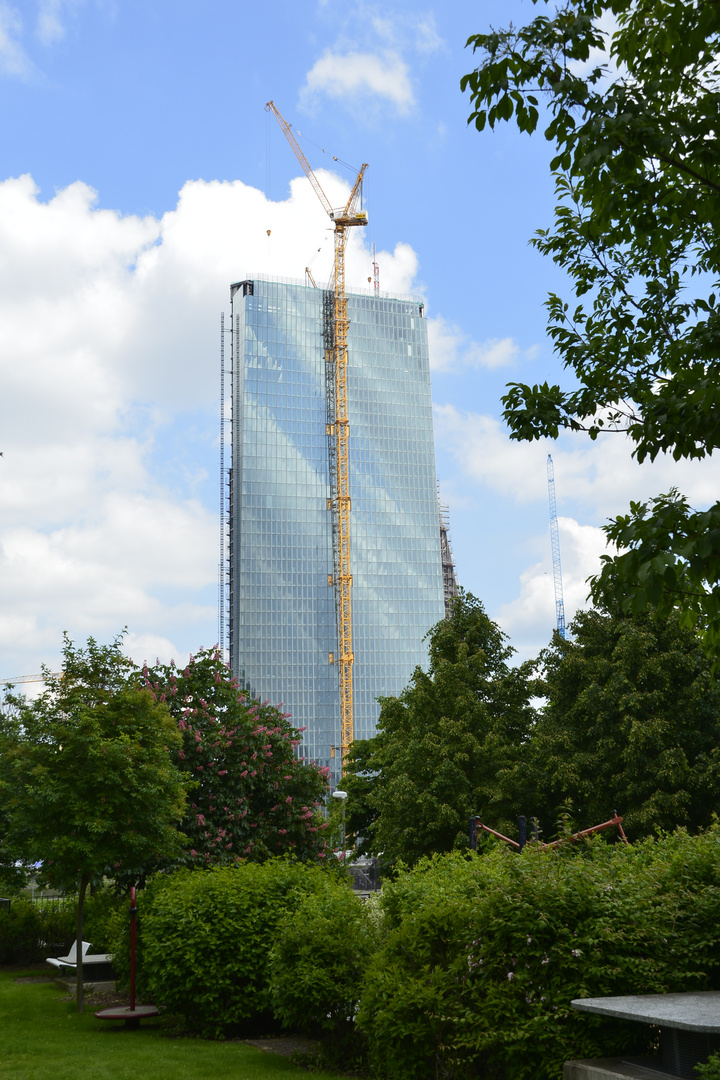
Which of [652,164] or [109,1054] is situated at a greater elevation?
[652,164]

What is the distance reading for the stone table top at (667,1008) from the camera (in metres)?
5.53

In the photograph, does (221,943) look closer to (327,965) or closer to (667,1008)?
(327,965)

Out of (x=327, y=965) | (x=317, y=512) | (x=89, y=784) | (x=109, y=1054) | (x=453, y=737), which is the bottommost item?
(x=109, y=1054)

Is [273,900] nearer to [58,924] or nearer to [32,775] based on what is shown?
[32,775]

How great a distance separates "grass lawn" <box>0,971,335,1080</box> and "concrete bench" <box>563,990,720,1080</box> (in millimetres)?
3809

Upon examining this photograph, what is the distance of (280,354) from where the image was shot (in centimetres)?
12556

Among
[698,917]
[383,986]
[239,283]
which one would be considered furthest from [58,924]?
[239,283]

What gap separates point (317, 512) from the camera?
406ft

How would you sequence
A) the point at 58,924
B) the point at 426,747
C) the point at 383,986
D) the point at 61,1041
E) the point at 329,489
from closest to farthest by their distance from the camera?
the point at 383,986 → the point at 61,1041 → the point at 58,924 → the point at 426,747 → the point at 329,489

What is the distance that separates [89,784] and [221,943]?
3447mm

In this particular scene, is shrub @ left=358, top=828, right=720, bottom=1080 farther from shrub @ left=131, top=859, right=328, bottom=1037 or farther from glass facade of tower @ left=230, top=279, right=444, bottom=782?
glass facade of tower @ left=230, top=279, right=444, bottom=782

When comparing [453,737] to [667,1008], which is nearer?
[667,1008]

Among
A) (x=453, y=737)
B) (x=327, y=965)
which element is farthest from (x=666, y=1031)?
(x=453, y=737)

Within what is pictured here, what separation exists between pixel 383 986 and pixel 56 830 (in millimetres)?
7770
